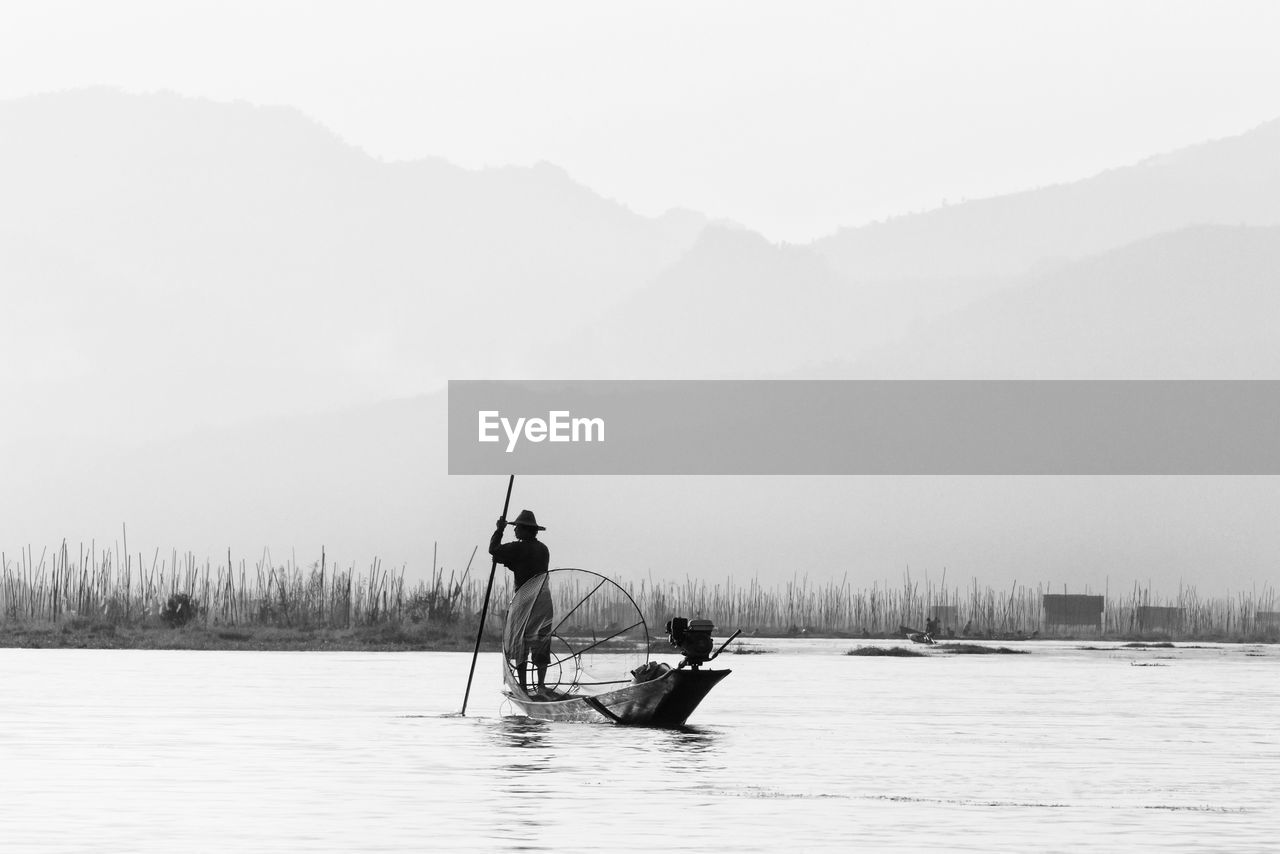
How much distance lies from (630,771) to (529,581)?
5.76m

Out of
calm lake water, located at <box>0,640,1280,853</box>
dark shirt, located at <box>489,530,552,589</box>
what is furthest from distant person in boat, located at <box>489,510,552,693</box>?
calm lake water, located at <box>0,640,1280,853</box>

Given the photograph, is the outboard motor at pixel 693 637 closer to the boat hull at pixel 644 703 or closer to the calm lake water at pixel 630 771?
the boat hull at pixel 644 703

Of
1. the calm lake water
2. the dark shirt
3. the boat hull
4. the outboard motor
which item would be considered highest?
the dark shirt

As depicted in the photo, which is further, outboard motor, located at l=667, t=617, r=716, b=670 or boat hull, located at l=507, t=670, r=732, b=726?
boat hull, located at l=507, t=670, r=732, b=726

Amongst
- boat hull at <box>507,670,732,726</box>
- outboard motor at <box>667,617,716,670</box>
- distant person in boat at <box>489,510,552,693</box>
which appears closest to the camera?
outboard motor at <box>667,617,716,670</box>

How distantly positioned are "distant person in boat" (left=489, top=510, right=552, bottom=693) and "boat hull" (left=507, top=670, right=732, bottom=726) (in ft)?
2.18

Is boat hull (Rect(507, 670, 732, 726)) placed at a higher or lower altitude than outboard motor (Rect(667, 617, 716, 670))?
lower

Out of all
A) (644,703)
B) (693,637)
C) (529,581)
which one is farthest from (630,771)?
(529,581)

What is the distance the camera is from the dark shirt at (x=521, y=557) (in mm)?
23625

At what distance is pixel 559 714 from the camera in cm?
2417

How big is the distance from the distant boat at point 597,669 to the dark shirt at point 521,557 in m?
0.22

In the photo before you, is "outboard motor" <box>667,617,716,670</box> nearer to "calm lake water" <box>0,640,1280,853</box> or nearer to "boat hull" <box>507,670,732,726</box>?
"boat hull" <box>507,670,732,726</box>

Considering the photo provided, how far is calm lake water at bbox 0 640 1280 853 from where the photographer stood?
539 inches

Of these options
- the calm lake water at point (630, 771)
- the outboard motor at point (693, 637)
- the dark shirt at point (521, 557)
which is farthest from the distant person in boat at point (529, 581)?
the outboard motor at point (693, 637)
